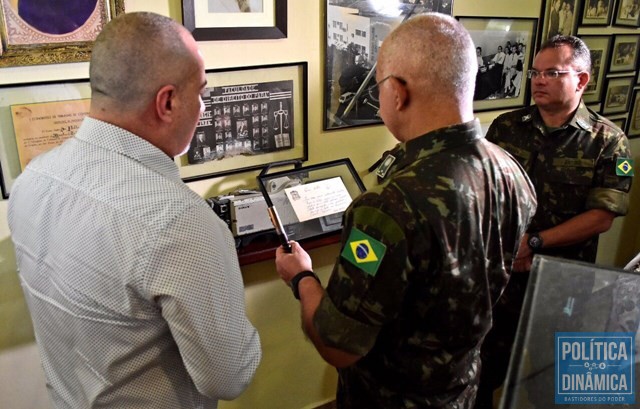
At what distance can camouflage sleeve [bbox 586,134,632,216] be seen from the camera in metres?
1.91

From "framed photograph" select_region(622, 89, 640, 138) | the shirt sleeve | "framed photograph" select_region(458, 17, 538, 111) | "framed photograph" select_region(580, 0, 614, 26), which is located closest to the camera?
the shirt sleeve

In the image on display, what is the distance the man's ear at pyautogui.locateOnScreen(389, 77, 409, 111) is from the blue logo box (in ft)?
1.77

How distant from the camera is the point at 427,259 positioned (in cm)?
103

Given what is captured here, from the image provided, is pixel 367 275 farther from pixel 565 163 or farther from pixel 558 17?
pixel 558 17

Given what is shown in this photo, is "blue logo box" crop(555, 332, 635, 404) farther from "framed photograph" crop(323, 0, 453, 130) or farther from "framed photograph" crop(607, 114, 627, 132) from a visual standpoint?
"framed photograph" crop(607, 114, 627, 132)

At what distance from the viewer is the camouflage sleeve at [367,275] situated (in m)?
1.00

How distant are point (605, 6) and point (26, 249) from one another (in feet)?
8.94

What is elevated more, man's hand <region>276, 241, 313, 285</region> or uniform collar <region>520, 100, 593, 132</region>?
uniform collar <region>520, 100, 593, 132</region>

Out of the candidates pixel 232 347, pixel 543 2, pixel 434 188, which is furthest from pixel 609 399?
pixel 543 2

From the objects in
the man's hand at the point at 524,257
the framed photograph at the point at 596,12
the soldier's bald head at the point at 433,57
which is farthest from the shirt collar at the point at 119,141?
the framed photograph at the point at 596,12

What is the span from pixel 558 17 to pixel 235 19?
1.61 m

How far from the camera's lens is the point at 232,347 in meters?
0.96

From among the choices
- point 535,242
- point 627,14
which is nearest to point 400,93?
point 535,242

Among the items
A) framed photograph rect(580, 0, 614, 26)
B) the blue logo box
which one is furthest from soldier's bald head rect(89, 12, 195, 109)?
framed photograph rect(580, 0, 614, 26)
